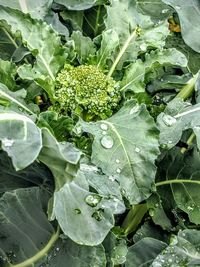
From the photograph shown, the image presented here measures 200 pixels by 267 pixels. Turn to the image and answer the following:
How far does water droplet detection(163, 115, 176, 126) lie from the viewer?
1.17 meters

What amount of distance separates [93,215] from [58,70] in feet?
1.18

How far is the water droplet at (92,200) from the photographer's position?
1.02 meters

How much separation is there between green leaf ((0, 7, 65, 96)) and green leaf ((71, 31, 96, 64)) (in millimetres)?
64

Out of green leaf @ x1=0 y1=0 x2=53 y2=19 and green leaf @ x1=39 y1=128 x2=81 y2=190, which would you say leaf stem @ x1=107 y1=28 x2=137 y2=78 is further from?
green leaf @ x1=39 y1=128 x2=81 y2=190

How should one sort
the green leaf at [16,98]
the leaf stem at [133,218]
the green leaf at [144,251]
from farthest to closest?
1. the leaf stem at [133,218]
2. the green leaf at [144,251]
3. the green leaf at [16,98]

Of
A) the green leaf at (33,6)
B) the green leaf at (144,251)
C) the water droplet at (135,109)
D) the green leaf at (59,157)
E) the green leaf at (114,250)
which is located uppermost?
the green leaf at (59,157)

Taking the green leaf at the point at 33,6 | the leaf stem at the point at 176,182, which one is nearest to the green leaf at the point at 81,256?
the leaf stem at the point at 176,182

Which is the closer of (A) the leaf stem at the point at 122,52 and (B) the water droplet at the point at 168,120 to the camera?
(B) the water droplet at the point at 168,120

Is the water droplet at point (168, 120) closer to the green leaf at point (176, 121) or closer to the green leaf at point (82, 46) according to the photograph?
the green leaf at point (176, 121)

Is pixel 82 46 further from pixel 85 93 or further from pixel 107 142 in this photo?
pixel 107 142

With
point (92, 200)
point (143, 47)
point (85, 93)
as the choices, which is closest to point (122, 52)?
point (143, 47)

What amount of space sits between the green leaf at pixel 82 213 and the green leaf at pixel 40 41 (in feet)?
0.94

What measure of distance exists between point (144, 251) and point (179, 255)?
0.09 metres

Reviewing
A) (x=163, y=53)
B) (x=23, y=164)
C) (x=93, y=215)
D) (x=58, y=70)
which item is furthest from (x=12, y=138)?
(x=163, y=53)
